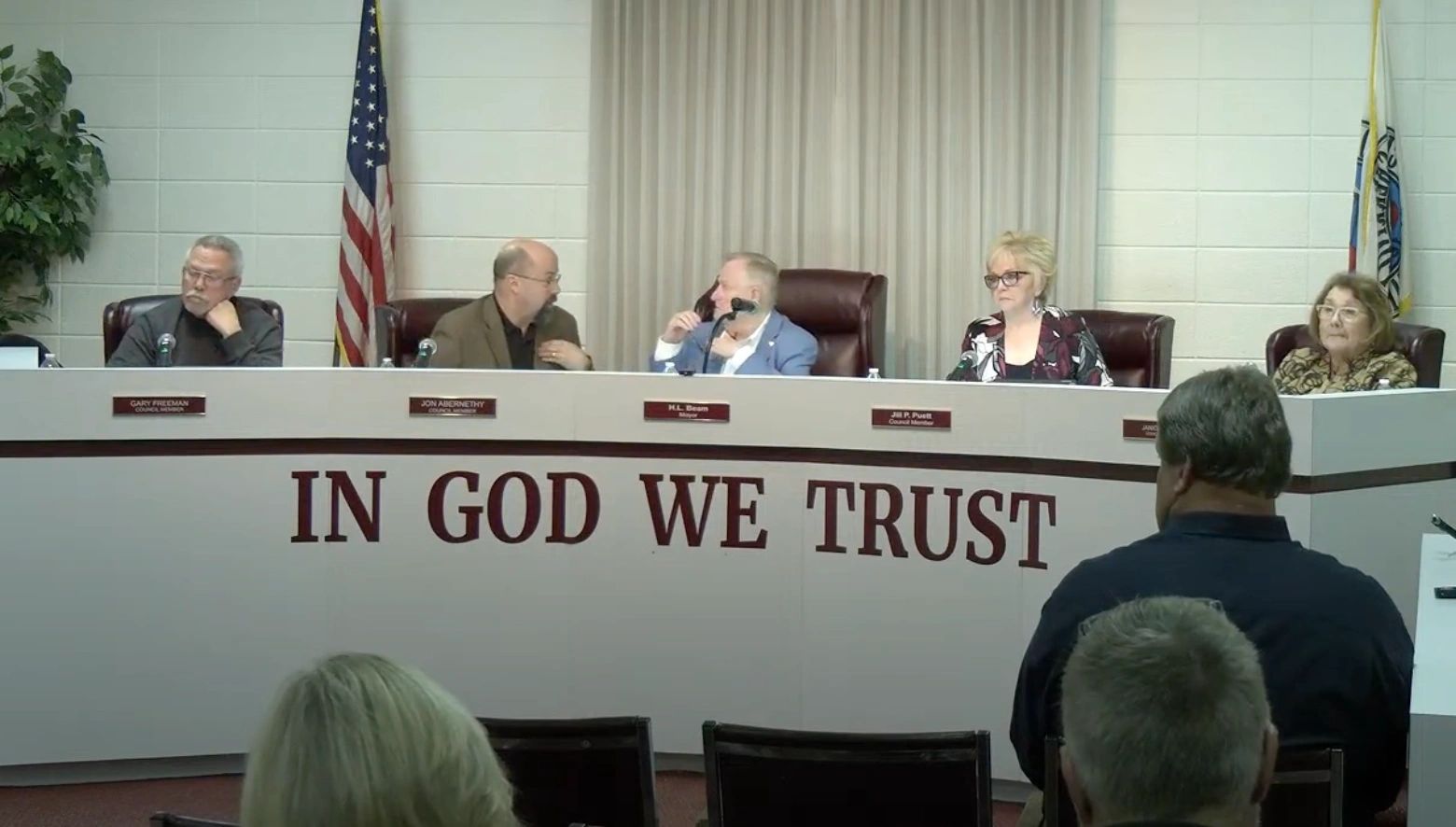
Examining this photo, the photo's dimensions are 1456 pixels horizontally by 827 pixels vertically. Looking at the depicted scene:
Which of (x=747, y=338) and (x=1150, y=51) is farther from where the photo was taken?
(x=1150, y=51)

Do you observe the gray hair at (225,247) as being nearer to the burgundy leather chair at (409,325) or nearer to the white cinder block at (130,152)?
the burgundy leather chair at (409,325)

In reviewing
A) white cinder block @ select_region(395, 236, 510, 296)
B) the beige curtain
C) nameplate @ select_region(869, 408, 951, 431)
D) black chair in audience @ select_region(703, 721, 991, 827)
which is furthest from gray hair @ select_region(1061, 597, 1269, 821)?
white cinder block @ select_region(395, 236, 510, 296)

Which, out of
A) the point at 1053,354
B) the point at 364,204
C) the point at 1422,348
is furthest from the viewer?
the point at 364,204

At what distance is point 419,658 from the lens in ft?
15.2

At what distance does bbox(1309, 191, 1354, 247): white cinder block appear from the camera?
6.88 metres

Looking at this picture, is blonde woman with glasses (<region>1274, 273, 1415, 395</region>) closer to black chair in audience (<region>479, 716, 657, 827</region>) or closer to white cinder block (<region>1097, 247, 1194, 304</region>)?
white cinder block (<region>1097, 247, 1194, 304</region>)

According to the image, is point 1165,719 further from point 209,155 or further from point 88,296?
point 88,296

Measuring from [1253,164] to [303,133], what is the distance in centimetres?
373

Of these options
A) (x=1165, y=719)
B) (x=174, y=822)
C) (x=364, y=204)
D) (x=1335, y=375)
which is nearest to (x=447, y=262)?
(x=364, y=204)

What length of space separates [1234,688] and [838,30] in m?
5.68

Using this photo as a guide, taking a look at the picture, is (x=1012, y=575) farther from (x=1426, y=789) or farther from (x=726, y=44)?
(x=726, y=44)

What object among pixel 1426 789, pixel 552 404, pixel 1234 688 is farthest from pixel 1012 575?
pixel 1234 688

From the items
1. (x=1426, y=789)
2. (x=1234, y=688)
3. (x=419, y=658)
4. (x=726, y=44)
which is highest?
(x=726, y=44)

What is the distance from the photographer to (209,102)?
7.36m
